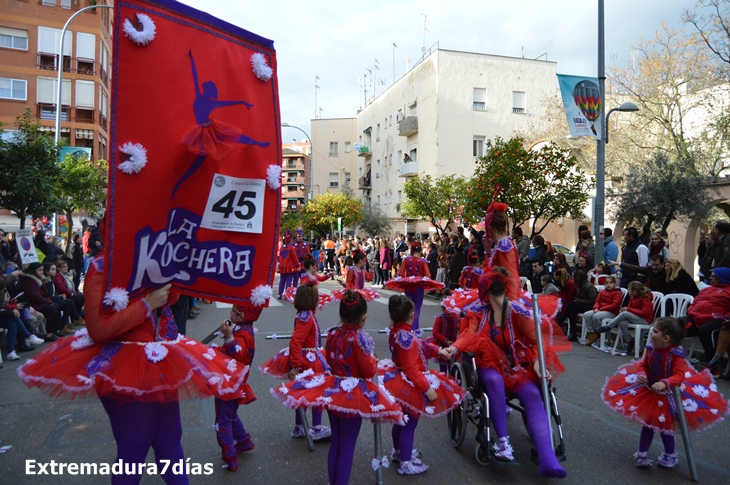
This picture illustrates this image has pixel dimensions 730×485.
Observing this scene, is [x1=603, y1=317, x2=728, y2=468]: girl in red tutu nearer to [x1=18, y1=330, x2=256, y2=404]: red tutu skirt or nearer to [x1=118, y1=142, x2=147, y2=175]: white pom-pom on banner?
[x1=18, y1=330, x2=256, y2=404]: red tutu skirt

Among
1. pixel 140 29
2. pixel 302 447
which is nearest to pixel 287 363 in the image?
pixel 302 447

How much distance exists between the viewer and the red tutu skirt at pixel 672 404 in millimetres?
4578

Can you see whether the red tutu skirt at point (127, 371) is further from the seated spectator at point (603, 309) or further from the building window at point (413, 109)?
the building window at point (413, 109)

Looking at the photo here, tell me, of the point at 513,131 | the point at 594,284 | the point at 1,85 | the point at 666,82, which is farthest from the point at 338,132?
the point at 594,284

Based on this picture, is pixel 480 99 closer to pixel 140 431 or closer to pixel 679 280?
pixel 679 280

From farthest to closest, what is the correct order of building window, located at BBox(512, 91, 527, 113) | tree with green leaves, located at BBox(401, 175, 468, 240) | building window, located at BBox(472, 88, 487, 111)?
building window, located at BBox(512, 91, 527, 113) < building window, located at BBox(472, 88, 487, 111) < tree with green leaves, located at BBox(401, 175, 468, 240)

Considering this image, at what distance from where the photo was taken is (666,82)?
842 inches

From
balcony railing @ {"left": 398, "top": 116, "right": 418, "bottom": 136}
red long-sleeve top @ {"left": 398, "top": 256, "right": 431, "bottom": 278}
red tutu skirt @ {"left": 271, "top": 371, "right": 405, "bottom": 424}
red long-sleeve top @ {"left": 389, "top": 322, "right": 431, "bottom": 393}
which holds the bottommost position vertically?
red tutu skirt @ {"left": 271, "top": 371, "right": 405, "bottom": 424}

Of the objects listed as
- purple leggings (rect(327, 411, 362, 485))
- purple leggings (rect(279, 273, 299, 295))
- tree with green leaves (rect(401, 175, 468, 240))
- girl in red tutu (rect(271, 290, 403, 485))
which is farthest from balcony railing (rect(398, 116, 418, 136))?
purple leggings (rect(327, 411, 362, 485))

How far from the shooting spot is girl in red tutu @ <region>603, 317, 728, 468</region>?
4578 millimetres

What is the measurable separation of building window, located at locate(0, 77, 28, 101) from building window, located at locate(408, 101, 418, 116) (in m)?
26.1

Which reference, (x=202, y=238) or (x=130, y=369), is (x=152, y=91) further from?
(x=130, y=369)

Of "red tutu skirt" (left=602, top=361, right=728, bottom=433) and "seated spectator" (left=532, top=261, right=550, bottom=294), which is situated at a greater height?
"seated spectator" (left=532, top=261, right=550, bottom=294)

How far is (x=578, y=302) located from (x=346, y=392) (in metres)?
8.16
